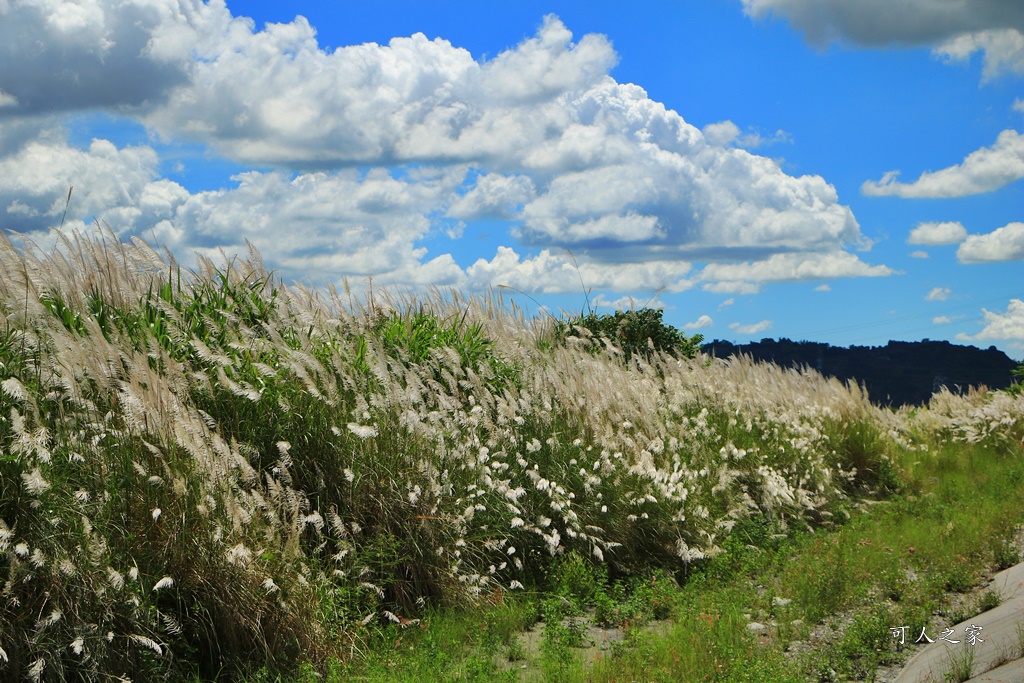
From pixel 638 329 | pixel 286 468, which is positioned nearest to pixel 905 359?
pixel 638 329

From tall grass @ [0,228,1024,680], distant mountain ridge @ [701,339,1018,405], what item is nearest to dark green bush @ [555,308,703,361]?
tall grass @ [0,228,1024,680]

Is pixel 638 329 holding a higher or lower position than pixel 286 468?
higher

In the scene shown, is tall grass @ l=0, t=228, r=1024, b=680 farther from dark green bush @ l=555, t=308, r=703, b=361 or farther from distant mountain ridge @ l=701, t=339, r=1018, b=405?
distant mountain ridge @ l=701, t=339, r=1018, b=405

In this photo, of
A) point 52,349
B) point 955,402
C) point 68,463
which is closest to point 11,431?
point 68,463

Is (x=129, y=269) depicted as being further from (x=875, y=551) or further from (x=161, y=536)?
(x=875, y=551)

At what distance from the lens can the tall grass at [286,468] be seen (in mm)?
4305

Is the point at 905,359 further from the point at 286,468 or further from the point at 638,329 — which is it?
the point at 286,468

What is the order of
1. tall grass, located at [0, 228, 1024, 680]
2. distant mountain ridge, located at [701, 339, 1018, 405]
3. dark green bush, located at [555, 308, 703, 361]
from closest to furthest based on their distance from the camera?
tall grass, located at [0, 228, 1024, 680], dark green bush, located at [555, 308, 703, 361], distant mountain ridge, located at [701, 339, 1018, 405]

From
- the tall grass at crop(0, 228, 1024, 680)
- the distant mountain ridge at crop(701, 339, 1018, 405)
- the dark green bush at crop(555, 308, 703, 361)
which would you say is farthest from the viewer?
the distant mountain ridge at crop(701, 339, 1018, 405)

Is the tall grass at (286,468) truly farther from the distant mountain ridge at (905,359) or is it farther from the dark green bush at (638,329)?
the distant mountain ridge at (905,359)

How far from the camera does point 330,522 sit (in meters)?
5.50

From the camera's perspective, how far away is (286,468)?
5.61m

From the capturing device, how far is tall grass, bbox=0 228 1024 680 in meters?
4.30

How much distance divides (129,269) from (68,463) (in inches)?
105
